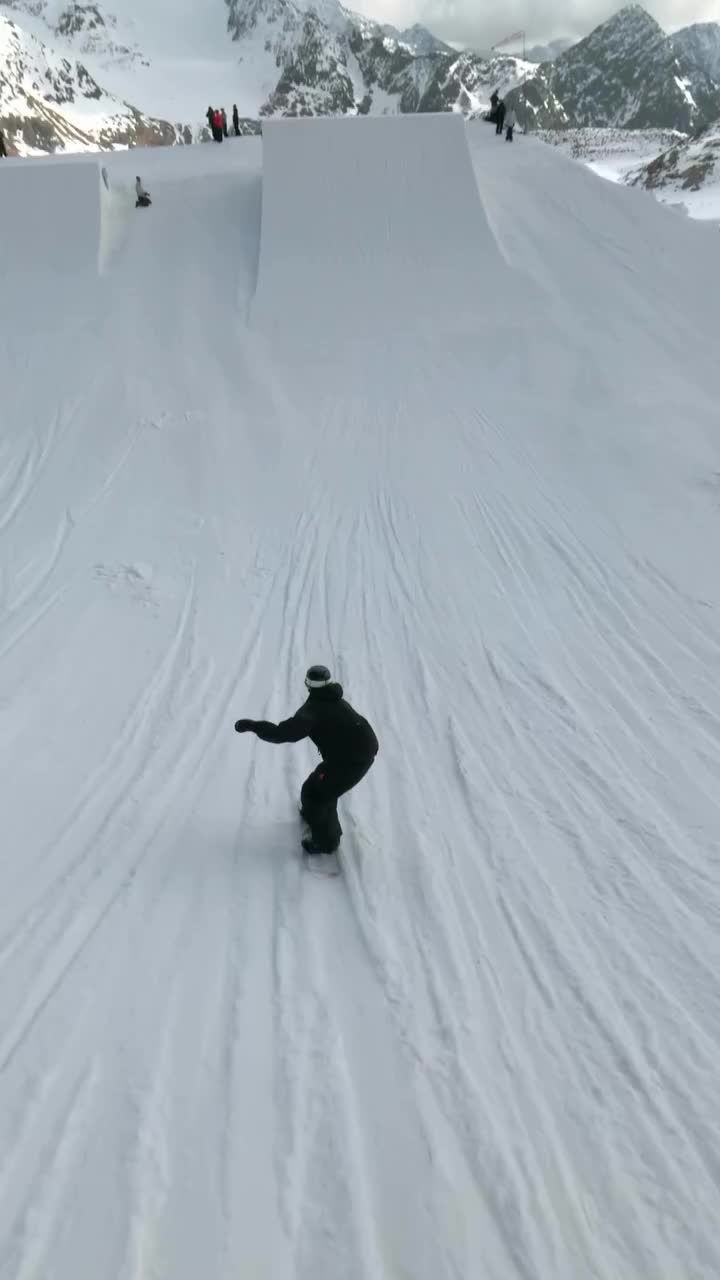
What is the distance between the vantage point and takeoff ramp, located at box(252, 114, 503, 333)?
13.8 m

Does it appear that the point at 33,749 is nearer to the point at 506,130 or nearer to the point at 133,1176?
the point at 133,1176

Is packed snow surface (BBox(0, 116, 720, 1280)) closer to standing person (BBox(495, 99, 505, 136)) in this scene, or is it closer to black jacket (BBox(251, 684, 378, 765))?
black jacket (BBox(251, 684, 378, 765))

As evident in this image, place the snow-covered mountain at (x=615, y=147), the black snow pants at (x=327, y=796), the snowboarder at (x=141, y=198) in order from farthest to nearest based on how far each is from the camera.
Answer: the snow-covered mountain at (x=615, y=147), the snowboarder at (x=141, y=198), the black snow pants at (x=327, y=796)

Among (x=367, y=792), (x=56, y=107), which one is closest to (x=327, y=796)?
(x=367, y=792)

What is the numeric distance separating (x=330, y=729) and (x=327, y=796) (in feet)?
1.62

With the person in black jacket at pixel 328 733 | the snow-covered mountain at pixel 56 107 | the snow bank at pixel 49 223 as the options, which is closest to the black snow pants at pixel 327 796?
the person in black jacket at pixel 328 733

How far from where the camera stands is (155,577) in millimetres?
7809

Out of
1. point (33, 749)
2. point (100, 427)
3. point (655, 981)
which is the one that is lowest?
point (655, 981)

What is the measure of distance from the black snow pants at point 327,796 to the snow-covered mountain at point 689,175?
7232cm

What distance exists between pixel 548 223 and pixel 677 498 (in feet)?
35.7

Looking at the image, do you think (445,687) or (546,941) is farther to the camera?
(445,687)

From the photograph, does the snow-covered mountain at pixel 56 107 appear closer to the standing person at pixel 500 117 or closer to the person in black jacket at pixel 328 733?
the standing person at pixel 500 117

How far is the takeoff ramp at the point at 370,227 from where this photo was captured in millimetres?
13836

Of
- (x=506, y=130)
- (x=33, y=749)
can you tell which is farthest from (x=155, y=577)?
(x=506, y=130)
